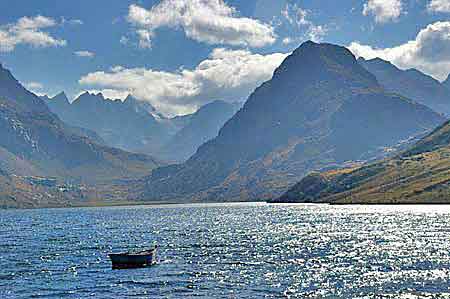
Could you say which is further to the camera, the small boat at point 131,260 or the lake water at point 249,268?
the small boat at point 131,260

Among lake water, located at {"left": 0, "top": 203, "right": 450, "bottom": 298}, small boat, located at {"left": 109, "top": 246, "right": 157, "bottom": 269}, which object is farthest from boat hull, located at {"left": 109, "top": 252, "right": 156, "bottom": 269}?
lake water, located at {"left": 0, "top": 203, "right": 450, "bottom": 298}

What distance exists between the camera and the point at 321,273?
335 ft

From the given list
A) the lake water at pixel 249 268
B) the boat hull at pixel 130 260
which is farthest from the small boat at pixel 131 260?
the lake water at pixel 249 268

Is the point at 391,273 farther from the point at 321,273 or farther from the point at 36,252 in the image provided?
the point at 36,252

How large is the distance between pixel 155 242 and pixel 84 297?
286ft

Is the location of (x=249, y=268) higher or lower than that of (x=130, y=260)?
lower

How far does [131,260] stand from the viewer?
121m

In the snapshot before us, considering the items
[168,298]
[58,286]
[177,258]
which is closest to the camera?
[168,298]

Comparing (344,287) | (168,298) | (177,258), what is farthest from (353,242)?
(168,298)

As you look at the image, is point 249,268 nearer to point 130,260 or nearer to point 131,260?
point 131,260

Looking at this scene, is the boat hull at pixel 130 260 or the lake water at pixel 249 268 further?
the boat hull at pixel 130 260

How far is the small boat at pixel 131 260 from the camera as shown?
120 m

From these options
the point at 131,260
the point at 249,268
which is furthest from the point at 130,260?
the point at 249,268

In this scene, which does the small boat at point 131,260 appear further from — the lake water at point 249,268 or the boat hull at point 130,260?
the lake water at point 249,268
